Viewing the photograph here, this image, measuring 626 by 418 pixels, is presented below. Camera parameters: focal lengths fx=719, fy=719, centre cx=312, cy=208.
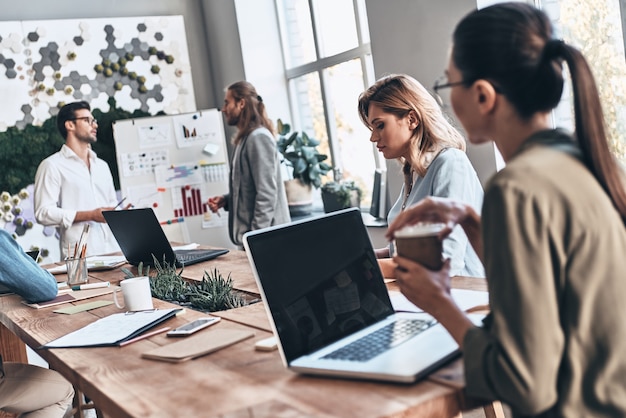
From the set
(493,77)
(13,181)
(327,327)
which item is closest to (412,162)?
(327,327)

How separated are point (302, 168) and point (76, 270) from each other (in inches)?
99.0

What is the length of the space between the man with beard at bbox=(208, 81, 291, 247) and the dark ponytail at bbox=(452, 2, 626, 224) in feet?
10.4

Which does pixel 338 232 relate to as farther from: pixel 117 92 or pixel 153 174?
pixel 117 92

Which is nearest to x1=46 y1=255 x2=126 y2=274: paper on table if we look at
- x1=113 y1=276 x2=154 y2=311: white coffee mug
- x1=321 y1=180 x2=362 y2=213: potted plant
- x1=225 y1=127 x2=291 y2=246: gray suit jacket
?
x1=225 y1=127 x2=291 y2=246: gray suit jacket

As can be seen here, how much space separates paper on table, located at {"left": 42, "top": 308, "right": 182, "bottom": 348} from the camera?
177 centimetres

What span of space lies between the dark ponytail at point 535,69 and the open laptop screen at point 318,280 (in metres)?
0.52

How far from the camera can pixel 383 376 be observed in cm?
118

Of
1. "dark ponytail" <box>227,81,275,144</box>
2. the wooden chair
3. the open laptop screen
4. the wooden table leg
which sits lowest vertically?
the wooden chair

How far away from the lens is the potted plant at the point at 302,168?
512cm

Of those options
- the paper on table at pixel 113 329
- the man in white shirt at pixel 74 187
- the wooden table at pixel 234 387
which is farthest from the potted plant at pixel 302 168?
the wooden table at pixel 234 387

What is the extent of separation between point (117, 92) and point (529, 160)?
200 inches

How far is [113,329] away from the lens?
1.88 meters

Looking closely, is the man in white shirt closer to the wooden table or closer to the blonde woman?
the blonde woman

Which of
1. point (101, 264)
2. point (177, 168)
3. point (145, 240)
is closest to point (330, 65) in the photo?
point (177, 168)
